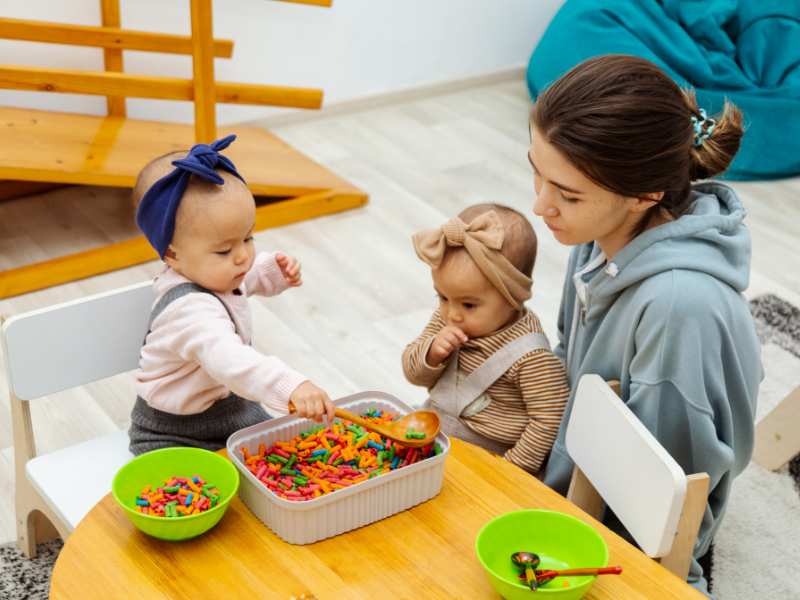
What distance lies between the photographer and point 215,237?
1.67 metres

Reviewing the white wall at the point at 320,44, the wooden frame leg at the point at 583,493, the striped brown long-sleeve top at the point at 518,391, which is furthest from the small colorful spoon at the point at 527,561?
the white wall at the point at 320,44

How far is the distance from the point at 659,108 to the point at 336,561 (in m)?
0.83

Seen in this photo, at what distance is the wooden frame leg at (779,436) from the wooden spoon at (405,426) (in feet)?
4.27

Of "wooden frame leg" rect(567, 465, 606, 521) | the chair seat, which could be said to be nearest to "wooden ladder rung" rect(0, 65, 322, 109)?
the chair seat

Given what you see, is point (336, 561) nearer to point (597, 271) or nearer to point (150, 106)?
point (597, 271)

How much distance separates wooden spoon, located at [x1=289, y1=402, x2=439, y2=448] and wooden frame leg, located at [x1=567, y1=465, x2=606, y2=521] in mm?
276

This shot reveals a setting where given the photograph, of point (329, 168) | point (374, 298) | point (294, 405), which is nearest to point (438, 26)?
point (329, 168)

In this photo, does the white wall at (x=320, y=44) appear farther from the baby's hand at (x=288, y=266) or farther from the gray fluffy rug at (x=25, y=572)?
the baby's hand at (x=288, y=266)

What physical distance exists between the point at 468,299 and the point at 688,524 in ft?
1.94

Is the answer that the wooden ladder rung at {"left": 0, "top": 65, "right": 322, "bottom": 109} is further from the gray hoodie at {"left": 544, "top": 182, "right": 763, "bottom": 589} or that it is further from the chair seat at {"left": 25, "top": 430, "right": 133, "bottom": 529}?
the gray hoodie at {"left": 544, "top": 182, "right": 763, "bottom": 589}

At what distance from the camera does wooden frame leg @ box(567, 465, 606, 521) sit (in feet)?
5.55

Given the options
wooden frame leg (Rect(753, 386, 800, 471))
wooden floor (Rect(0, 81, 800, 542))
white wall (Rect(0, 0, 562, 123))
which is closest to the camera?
wooden frame leg (Rect(753, 386, 800, 471))

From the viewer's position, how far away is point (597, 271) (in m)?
1.91

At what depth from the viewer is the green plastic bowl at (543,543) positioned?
138 centimetres
